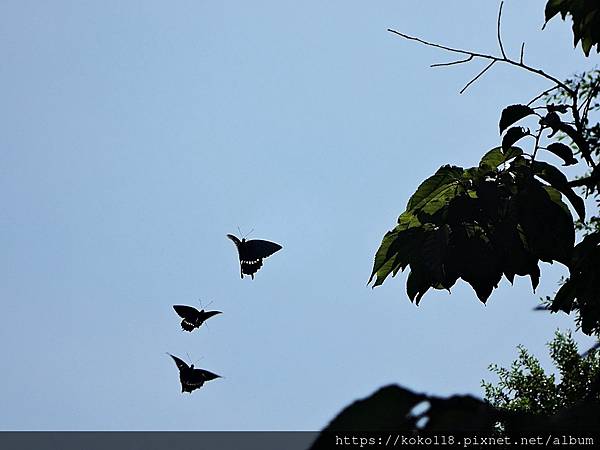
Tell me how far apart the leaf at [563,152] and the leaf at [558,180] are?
142 millimetres

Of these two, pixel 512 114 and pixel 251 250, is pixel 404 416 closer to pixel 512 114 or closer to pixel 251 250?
pixel 512 114

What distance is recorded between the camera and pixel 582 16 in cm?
320

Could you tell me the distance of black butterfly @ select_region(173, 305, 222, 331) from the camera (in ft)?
31.6

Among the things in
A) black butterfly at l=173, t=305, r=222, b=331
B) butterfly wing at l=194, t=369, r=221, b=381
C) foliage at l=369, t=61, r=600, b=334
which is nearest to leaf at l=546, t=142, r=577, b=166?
foliage at l=369, t=61, r=600, b=334

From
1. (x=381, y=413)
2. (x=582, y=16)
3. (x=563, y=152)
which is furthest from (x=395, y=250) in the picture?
(x=381, y=413)

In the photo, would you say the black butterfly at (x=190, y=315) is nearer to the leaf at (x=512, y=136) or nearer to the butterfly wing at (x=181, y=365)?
the butterfly wing at (x=181, y=365)

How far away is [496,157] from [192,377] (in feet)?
16.6

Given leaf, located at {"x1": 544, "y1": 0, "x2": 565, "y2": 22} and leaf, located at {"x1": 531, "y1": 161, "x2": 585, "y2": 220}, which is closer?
leaf, located at {"x1": 531, "y1": 161, "x2": 585, "y2": 220}

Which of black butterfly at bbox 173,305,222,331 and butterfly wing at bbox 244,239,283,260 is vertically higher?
butterfly wing at bbox 244,239,283,260

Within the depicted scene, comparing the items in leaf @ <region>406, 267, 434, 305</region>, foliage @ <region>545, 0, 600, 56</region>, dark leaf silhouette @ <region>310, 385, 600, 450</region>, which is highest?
foliage @ <region>545, 0, 600, 56</region>

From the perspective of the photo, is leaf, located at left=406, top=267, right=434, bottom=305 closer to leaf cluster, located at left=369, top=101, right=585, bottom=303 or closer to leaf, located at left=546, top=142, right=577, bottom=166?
leaf cluster, located at left=369, top=101, right=585, bottom=303

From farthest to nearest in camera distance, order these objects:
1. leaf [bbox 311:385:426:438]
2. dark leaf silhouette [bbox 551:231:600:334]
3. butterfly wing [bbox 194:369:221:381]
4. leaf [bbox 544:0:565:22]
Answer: butterfly wing [bbox 194:369:221:381] → leaf [bbox 544:0:565:22] → dark leaf silhouette [bbox 551:231:600:334] → leaf [bbox 311:385:426:438]

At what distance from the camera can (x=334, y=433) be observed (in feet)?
3.41

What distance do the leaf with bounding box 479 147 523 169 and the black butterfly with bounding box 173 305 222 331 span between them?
6.52m
